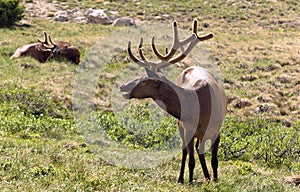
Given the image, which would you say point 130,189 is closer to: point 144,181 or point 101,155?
point 144,181

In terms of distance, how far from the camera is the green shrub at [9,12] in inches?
1067

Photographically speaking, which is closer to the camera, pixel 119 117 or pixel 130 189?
pixel 130 189

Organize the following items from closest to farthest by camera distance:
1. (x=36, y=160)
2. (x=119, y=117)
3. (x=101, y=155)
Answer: (x=36, y=160) < (x=101, y=155) < (x=119, y=117)

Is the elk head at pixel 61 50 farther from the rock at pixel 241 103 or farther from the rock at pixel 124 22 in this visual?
the rock at pixel 124 22

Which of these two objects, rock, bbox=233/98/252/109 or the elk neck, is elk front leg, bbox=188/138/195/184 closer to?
the elk neck

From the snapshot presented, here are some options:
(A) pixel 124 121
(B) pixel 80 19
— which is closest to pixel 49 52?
(A) pixel 124 121

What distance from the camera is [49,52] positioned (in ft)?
64.5

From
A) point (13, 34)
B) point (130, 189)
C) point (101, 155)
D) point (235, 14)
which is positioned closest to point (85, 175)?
point (130, 189)

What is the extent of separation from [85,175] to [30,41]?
55.1 feet

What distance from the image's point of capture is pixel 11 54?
790 inches

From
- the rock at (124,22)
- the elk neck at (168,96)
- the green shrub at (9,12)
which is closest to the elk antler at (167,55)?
the elk neck at (168,96)

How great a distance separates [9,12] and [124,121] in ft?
56.2

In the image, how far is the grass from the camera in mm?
7184

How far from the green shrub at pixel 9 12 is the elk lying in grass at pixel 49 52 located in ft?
26.9
